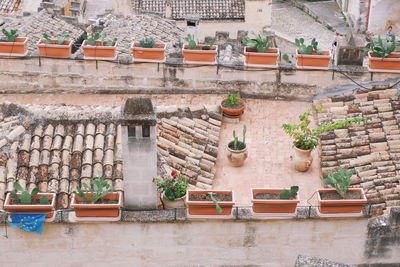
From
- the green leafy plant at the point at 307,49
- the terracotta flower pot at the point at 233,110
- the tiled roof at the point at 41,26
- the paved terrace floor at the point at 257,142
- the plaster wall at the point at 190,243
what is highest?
the green leafy plant at the point at 307,49

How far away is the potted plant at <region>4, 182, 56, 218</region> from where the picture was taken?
14.1 meters

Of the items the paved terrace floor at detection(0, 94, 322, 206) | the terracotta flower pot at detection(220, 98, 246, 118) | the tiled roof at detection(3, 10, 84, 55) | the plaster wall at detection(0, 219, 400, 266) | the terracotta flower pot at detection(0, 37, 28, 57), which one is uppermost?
the terracotta flower pot at detection(0, 37, 28, 57)

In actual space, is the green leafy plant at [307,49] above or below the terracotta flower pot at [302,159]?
above

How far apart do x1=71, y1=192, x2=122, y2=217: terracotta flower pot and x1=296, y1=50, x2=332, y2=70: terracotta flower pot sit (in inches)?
295

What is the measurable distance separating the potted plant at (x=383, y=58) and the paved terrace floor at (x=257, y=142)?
217 cm

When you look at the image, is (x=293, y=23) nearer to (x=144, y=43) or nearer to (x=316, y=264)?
(x=144, y=43)

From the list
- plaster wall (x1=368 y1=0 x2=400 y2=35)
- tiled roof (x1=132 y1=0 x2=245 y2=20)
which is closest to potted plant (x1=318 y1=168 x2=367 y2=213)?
tiled roof (x1=132 y1=0 x2=245 y2=20)

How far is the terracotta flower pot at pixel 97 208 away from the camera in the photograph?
46.6 feet

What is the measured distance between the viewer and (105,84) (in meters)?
20.4

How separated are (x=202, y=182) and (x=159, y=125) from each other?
2.13 metres

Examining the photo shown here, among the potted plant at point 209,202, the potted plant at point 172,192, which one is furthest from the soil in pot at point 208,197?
the potted plant at point 172,192

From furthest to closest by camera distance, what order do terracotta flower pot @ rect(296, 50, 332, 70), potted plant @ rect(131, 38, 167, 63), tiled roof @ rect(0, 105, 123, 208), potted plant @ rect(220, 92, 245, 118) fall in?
potted plant @ rect(131, 38, 167, 63)
terracotta flower pot @ rect(296, 50, 332, 70)
potted plant @ rect(220, 92, 245, 118)
tiled roof @ rect(0, 105, 123, 208)

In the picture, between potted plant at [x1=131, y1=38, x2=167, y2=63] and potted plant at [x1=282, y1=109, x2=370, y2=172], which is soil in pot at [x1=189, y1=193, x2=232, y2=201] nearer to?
potted plant at [x1=282, y1=109, x2=370, y2=172]

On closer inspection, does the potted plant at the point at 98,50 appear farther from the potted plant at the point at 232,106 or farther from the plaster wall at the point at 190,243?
the plaster wall at the point at 190,243
